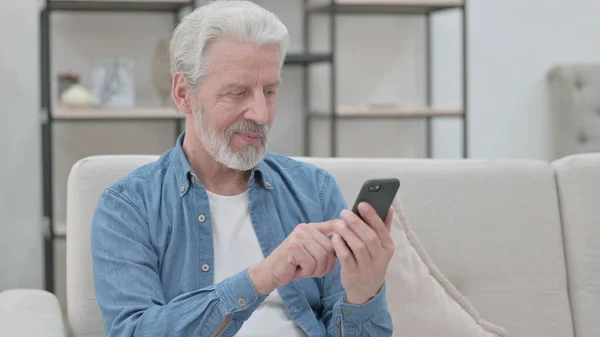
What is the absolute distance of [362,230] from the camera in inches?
52.3

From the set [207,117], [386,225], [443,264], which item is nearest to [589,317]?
[443,264]

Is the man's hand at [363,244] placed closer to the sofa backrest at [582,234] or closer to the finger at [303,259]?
the finger at [303,259]

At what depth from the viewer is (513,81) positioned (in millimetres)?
4312

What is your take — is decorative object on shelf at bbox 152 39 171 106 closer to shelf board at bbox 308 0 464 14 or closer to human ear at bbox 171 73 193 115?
shelf board at bbox 308 0 464 14

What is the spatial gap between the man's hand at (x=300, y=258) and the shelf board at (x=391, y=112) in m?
2.40

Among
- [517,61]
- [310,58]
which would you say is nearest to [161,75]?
[310,58]

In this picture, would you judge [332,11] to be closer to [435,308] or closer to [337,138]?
[337,138]

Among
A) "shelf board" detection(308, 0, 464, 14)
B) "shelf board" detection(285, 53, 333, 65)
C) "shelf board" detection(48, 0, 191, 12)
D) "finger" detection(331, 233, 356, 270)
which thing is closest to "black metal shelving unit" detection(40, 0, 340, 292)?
"shelf board" detection(48, 0, 191, 12)

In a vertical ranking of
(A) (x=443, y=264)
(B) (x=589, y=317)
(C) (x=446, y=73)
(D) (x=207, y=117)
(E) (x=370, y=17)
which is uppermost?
(E) (x=370, y=17)

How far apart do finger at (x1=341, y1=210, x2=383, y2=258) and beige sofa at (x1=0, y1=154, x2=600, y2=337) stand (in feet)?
1.92

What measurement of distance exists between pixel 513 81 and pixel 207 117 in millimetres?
2972

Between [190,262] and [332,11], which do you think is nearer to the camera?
[190,262]

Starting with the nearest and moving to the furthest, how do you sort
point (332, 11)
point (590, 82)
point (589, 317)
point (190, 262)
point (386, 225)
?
point (386, 225) → point (190, 262) → point (589, 317) → point (332, 11) → point (590, 82)

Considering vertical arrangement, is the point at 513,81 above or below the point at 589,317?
above
